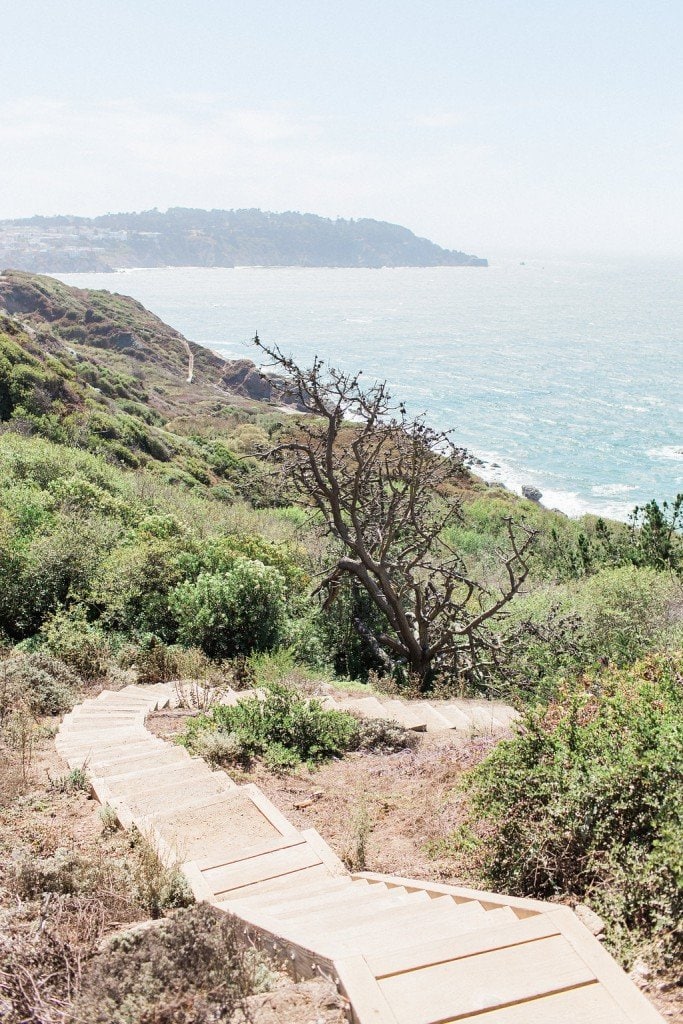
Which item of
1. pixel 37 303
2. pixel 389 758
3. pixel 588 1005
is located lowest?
pixel 389 758

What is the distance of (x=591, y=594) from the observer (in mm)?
13539

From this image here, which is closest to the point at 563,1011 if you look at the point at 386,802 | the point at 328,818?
the point at 328,818

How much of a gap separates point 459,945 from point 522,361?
92091 millimetres

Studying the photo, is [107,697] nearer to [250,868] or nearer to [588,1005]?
[250,868]

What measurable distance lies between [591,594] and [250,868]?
10.5 m

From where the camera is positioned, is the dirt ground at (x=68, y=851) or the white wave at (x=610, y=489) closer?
the dirt ground at (x=68, y=851)

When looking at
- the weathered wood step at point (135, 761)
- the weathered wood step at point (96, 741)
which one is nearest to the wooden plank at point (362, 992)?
the weathered wood step at point (135, 761)

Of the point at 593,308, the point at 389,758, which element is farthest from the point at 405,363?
the point at 389,758

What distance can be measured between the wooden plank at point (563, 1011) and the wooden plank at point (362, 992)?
232 mm

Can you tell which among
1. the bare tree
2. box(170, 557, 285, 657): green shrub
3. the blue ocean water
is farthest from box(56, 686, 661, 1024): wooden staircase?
the blue ocean water

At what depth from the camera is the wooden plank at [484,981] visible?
8.23 feet

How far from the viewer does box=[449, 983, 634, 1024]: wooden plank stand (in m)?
2.47

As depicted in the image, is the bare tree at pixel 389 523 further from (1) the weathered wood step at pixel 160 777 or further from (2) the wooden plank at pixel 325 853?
(2) the wooden plank at pixel 325 853

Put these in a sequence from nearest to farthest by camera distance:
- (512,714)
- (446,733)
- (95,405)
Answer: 1. (446,733)
2. (512,714)
3. (95,405)
